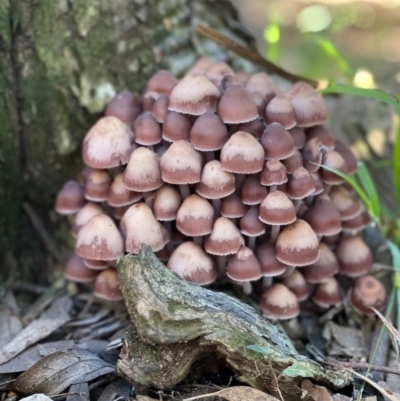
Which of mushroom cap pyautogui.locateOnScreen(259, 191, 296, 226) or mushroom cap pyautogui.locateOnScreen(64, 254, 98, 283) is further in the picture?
mushroom cap pyautogui.locateOnScreen(64, 254, 98, 283)

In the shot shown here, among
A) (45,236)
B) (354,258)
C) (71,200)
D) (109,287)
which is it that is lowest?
(354,258)

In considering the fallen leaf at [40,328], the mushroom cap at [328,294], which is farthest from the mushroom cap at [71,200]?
the mushroom cap at [328,294]

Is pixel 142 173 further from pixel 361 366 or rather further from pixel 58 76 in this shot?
pixel 361 366

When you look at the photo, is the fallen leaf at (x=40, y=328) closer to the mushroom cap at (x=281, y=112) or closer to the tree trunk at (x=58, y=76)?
the tree trunk at (x=58, y=76)

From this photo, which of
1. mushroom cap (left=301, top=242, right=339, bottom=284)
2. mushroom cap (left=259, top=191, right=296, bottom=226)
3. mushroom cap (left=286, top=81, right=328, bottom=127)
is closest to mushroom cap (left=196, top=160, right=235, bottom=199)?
mushroom cap (left=259, top=191, right=296, bottom=226)

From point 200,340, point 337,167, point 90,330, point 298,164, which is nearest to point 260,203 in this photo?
point 298,164

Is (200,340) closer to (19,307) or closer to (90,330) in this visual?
(90,330)

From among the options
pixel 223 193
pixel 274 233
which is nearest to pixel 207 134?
pixel 223 193

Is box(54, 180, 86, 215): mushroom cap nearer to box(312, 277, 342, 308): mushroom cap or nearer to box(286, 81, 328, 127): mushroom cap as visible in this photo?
box(286, 81, 328, 127): mushroom cap
